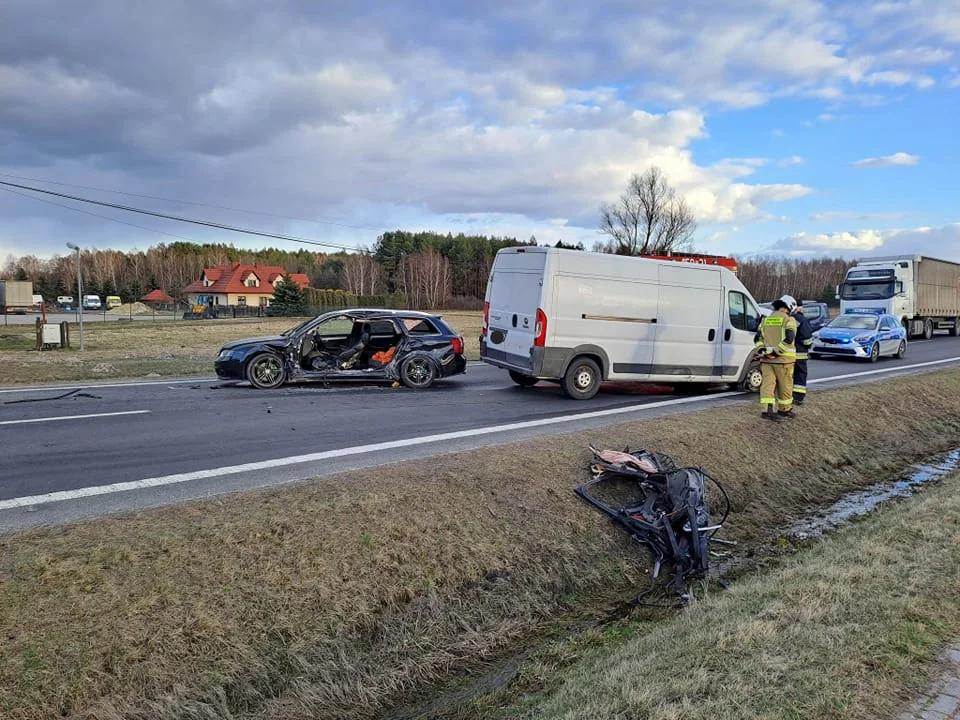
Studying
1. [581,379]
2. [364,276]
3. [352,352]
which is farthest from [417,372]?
[364,276]

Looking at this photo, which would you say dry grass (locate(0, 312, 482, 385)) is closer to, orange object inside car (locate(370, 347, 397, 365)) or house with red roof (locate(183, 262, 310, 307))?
orange object inside car (locate(370, 347, 397, 365))

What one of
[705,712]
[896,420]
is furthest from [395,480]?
[896,420]

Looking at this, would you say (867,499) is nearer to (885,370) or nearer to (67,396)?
(885,370)

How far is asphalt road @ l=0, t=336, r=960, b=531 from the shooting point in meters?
6.27

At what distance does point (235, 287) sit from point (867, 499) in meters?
95.2

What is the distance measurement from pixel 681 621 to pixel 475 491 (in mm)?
2171


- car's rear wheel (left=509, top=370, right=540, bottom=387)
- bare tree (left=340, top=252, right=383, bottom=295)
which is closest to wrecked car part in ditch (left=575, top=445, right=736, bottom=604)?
car's rear wheel (left=509, top=370, right=540, bottom=387)

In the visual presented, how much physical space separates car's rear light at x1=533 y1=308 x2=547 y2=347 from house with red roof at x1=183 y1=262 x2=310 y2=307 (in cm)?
8524

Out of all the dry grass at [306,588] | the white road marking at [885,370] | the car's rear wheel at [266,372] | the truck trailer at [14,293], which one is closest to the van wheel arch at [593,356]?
the dry grass at [306,588]

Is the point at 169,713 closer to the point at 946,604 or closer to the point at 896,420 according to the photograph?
the point at 946,604

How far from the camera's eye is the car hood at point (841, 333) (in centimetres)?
2161

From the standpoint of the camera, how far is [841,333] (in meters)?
21.8

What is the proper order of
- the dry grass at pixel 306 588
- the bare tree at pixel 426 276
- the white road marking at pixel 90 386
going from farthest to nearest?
the bare tree at pixel 426 276
the white road marking at pixel 90 386
the dry grass at pixel 306 588

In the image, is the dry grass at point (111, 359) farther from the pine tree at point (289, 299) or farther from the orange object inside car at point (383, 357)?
the pine tree at point (289, 299)
